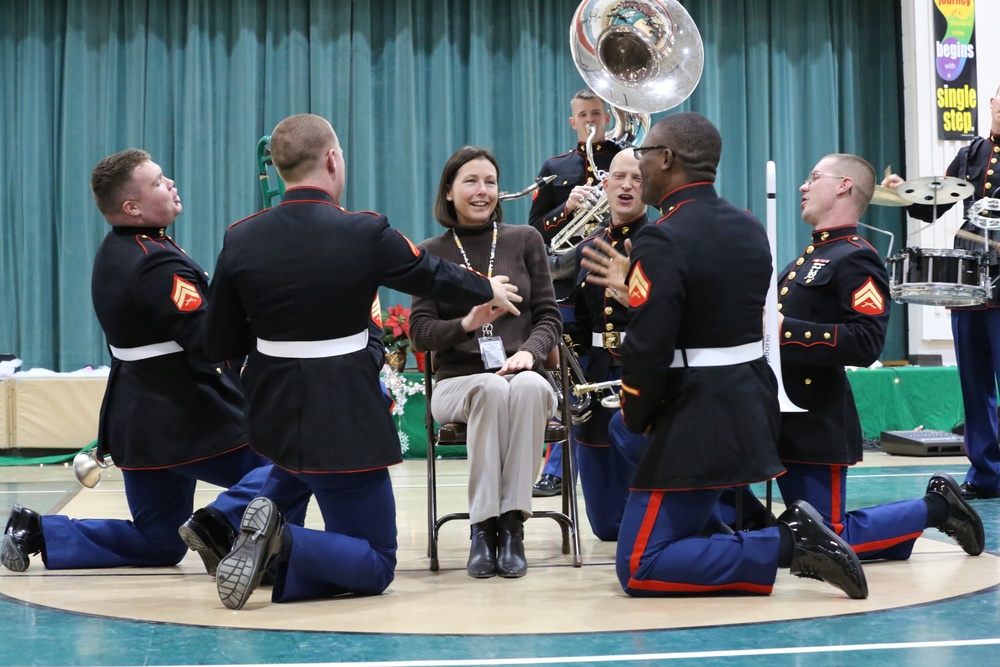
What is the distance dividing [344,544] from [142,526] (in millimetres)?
1004

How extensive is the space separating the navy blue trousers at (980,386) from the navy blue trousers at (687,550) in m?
2.47

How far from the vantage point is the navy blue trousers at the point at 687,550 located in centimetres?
317

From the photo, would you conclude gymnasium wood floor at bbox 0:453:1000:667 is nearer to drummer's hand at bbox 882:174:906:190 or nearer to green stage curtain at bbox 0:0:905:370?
drummer's hand at bbox 882:174:906:190

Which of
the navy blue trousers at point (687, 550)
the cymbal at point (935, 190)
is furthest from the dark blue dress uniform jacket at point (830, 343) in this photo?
the cymbal at point (935, 190)

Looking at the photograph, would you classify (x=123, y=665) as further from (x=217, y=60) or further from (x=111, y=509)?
(x=217, y=60)

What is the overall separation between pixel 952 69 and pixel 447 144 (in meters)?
4.05

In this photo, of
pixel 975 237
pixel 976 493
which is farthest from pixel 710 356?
pixel 976 493

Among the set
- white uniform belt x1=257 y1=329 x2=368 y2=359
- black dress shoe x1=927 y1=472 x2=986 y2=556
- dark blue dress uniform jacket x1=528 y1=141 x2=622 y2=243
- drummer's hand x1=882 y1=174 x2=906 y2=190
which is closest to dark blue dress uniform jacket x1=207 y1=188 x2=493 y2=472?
white uniform belt x1=257 y1=329 x2=368 y2=359

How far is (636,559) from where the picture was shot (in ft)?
10.5

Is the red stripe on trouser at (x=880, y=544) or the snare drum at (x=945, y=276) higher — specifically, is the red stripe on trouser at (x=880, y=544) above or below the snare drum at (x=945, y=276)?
below

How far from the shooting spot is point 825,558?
124 inches

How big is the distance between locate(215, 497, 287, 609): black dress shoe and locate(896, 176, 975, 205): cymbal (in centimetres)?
333

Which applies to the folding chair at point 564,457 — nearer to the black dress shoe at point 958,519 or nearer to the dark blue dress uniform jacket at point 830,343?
the dark blue dress uniform jacket at point 830,343

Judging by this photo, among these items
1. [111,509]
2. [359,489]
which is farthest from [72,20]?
[359,489]
